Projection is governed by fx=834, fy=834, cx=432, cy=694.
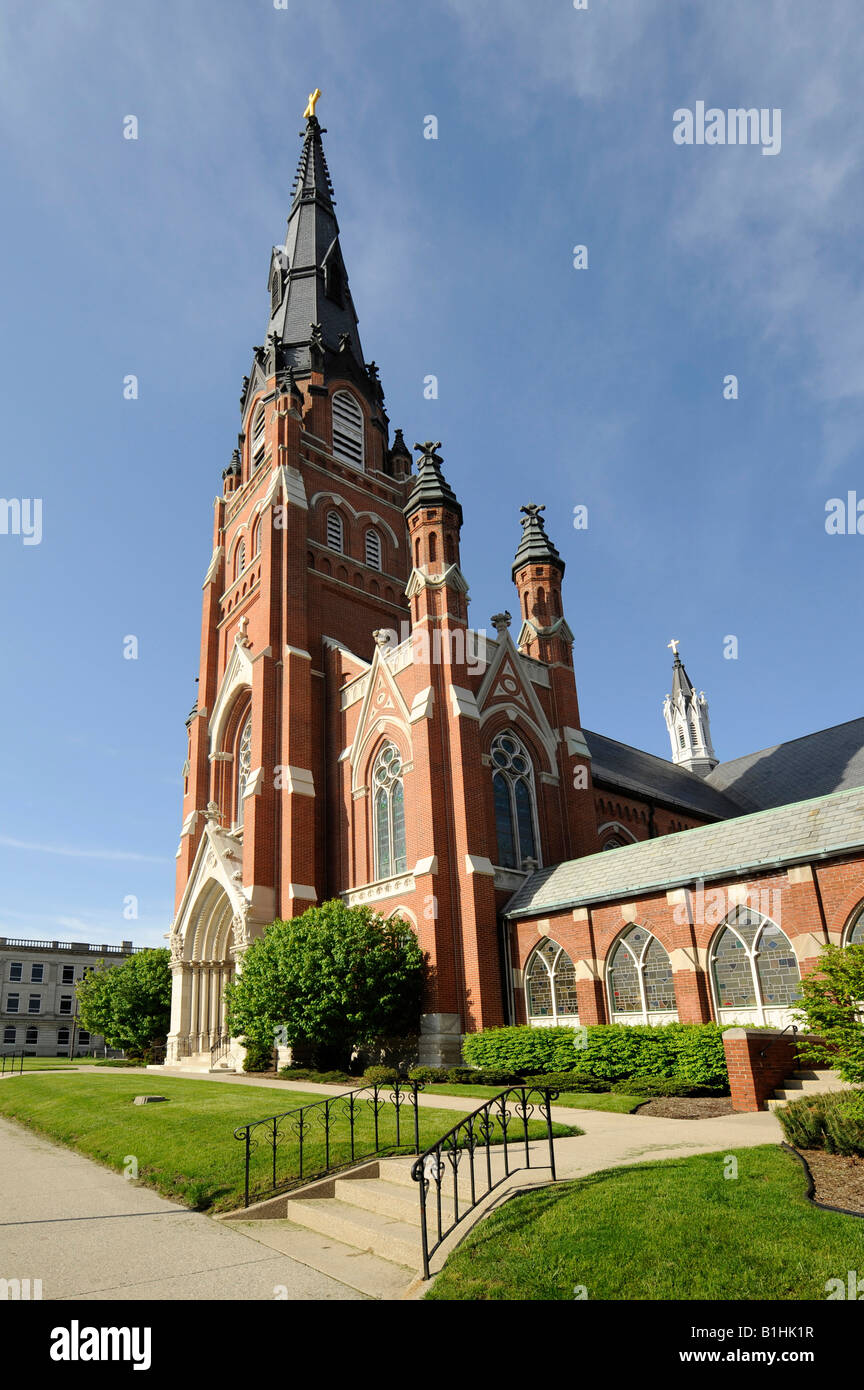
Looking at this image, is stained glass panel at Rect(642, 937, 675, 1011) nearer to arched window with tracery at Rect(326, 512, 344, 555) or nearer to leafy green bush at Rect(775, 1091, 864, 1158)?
leafy green bush at Rect(775, 1091, 864, 1158)

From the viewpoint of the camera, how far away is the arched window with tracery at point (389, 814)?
84.1 ft

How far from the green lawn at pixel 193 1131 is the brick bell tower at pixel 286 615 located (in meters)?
8.24

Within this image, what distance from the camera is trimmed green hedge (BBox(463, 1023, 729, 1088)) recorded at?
16.0 metres

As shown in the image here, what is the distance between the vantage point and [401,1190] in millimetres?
8484

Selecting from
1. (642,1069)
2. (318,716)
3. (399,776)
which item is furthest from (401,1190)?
(318,716)

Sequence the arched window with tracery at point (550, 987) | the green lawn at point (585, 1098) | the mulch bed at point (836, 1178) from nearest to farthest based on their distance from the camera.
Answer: the mulch bed at point (836, 1178), the green lawn at point (585, 1098), the arched window with tracery at point (550, 987)

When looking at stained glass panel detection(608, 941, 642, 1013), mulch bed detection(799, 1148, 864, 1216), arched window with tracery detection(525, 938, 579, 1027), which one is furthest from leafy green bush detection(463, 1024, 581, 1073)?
mulch bed detection(799, 1148, 864, 1216)

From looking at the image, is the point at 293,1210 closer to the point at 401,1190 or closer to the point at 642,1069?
the point at 401,1190

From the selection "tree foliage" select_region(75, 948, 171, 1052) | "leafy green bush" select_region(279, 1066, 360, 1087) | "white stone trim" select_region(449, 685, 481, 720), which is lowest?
"leafy green bush" select_region(279, 1066, 360, 1087)

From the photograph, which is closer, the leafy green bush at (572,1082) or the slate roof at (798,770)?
the leafy green bush at (572,1082)

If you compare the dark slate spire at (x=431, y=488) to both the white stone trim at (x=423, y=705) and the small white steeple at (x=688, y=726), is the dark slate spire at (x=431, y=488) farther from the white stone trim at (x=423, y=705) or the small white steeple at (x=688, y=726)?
the small white steeple at (x=688, y=726)

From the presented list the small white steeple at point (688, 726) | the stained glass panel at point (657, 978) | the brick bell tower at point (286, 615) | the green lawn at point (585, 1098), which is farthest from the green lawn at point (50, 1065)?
the small white steeple at point (688, 726)

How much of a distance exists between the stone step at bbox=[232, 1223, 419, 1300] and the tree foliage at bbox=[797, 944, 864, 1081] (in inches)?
210
